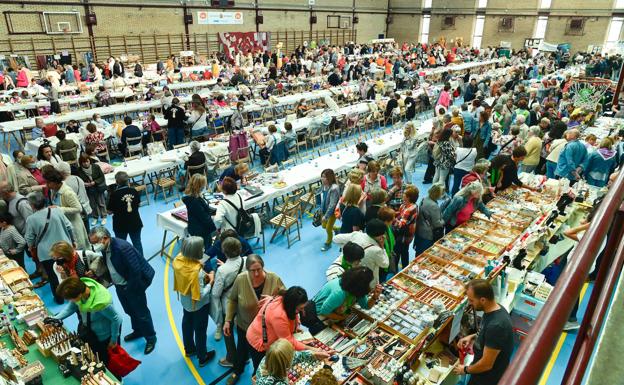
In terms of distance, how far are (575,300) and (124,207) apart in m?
6.53

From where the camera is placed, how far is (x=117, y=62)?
20188 mm

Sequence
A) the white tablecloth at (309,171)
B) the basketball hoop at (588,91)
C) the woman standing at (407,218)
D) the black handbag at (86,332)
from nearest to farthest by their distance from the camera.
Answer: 1. the black handbag at (86,332)
2. the woman standing at (407,218)
3. the white tablecloth at (309,171)
4. the basketball hoop at (588,91)

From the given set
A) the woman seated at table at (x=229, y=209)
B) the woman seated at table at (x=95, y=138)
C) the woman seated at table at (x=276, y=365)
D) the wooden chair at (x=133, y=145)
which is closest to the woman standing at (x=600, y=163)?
the woman seated at table at (x=229, y=209)

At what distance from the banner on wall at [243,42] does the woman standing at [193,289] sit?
23.2 metres

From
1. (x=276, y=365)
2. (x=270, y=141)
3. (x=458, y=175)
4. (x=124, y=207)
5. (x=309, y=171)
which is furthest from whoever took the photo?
(x=270, y=141)

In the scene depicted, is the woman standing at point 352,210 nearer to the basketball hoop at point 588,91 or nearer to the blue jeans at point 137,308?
the blue jeans at point 137,308

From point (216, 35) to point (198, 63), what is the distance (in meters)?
2.94

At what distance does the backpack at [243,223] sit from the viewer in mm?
6352

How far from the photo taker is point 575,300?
75 centimetres

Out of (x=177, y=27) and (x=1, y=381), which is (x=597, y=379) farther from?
(x=177, y=27)

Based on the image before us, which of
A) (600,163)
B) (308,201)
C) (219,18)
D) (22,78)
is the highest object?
(219,18)

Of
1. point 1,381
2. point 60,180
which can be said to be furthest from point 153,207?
point 1,381

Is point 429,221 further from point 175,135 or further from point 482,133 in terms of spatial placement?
point 175,135

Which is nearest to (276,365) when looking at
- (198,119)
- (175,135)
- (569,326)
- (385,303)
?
(385,303)
